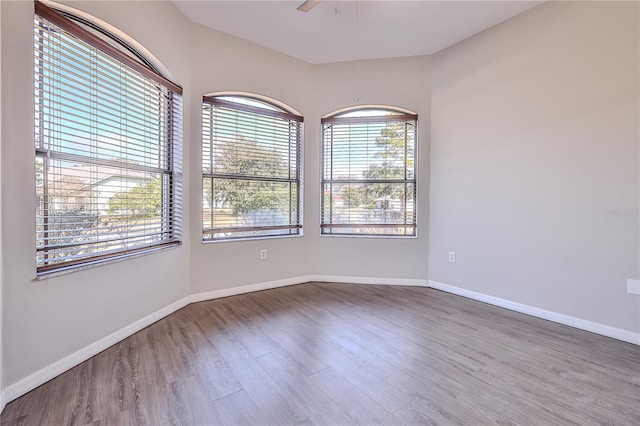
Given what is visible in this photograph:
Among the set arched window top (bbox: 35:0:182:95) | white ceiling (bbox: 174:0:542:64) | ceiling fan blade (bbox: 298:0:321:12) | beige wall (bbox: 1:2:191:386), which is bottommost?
beige wall (bbox: 1:2:191:386)

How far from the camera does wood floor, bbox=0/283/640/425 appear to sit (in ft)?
4.75

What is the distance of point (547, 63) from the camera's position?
262 cm

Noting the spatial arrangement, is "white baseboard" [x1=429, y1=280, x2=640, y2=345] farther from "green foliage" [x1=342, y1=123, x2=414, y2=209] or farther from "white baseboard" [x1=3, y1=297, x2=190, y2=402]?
"white baseboard" [x1=3, y1=297, x2=190, y2=402]

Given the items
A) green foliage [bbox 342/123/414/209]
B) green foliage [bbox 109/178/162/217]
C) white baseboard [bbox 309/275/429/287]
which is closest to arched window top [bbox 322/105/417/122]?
green foliage [bbox 342/123/414/209]

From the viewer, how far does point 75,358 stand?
1878 mm

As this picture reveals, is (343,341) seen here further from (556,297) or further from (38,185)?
(38,185)

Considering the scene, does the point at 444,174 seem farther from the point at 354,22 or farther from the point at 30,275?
the point at 30,275

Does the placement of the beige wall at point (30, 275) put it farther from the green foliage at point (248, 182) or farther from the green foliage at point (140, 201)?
the green foliage at point (248, 182)

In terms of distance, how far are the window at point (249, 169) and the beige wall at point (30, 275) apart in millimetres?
944

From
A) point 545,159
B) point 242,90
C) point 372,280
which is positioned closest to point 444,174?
point 545,159

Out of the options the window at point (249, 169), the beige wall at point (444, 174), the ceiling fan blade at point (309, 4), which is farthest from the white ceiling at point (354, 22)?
the window at point (249, 169)

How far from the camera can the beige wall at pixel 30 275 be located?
60.0 inches

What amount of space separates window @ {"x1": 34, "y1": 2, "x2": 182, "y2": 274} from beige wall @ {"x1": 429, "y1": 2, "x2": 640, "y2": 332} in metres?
3.15

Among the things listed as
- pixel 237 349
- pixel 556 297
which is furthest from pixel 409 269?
pixel 237 349
